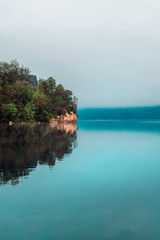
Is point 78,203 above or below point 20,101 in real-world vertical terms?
below

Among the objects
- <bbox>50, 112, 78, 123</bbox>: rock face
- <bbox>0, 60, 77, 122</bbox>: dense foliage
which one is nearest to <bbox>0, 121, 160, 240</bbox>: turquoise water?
<bbox>0, 60, 77, 122</bbox>: dense foliage

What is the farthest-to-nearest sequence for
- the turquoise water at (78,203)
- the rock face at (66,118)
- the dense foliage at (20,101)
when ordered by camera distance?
the rock face at (66,118) → the dense foliage at (20,101) → the turquoise water at (78,203)

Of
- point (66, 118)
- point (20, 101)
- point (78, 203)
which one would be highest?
point (20, 101)

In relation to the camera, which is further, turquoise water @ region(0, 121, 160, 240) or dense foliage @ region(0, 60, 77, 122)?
dense foliage @ region(0, 60, 77, 122)

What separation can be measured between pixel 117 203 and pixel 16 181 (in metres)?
3.99

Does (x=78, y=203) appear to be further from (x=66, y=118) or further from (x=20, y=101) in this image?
(x=66, y=118)

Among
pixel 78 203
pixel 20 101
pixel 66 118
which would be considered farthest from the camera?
pixel 66 118

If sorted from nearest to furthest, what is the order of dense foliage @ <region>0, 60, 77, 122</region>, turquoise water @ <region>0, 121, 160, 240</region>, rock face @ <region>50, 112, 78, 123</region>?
turquoise water @ <region>0, 121, 160, 240</region>
dense foliage @ <region>0, 60, 77, 122</region>
rock face @ <region>50, 112, 78, 123</region>

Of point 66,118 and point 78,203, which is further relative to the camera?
point 66,118

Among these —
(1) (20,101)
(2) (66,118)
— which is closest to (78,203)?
(1) (20,101)

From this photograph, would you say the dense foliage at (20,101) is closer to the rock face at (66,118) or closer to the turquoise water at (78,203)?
the rock face at (66,118)

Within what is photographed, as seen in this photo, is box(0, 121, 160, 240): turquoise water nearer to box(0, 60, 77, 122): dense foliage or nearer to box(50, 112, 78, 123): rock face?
box(0, 60, 77, 122): dense foliage

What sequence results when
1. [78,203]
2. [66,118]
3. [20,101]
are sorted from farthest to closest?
[66,118] < [20,101] < [78,203]

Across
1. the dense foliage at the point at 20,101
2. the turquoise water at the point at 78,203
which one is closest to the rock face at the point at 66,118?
the dense foliage at the point at 20,101
